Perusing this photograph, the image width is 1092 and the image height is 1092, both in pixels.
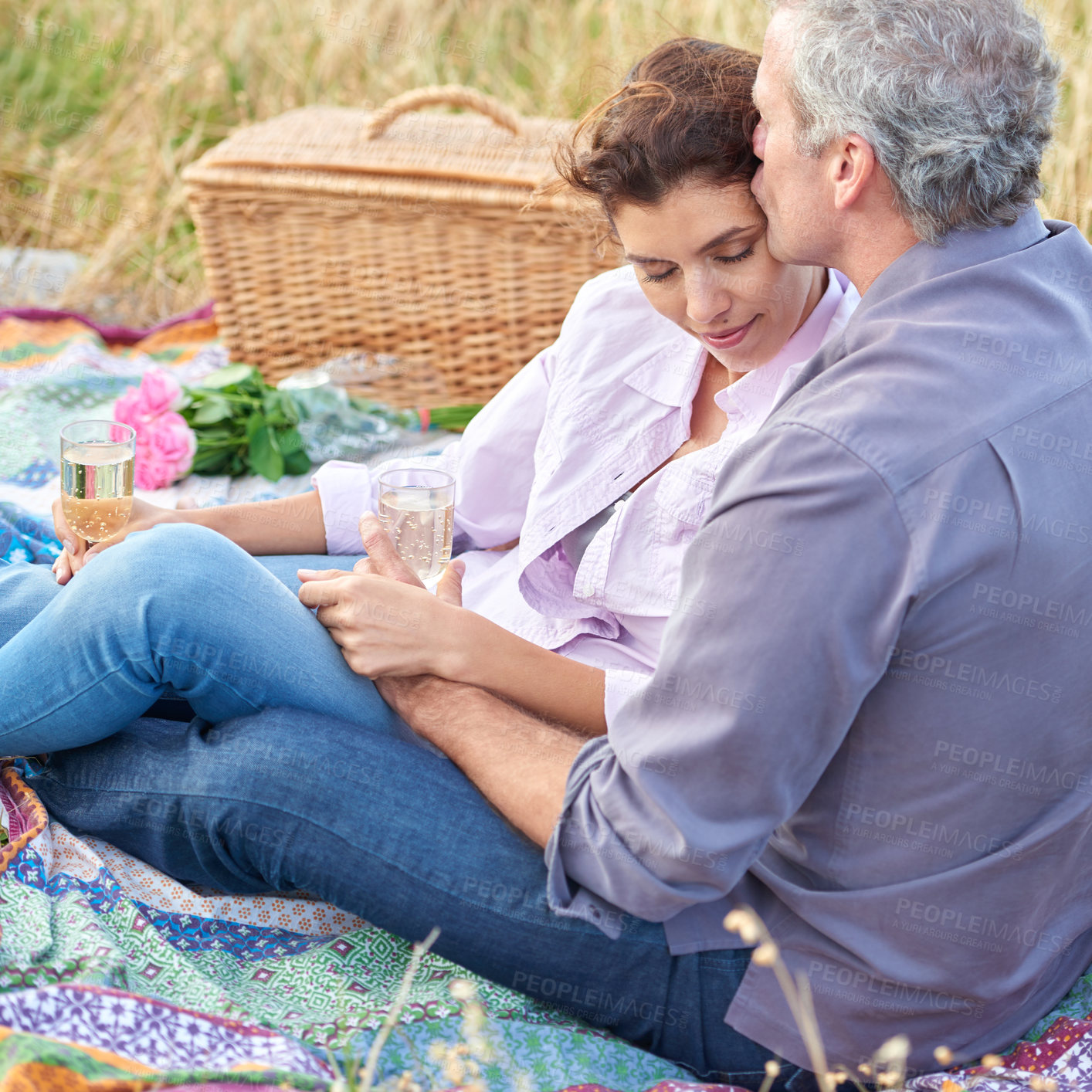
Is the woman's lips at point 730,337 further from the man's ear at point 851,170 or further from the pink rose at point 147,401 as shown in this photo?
the pink rose at point 147,401

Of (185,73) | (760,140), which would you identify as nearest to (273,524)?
(760,140)

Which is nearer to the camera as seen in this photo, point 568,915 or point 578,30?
point 568,915

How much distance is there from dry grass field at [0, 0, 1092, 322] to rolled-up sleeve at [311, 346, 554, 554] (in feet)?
10.8

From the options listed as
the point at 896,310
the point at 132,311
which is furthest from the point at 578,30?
the point at 896,310

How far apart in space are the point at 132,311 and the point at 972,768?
14.8 ft

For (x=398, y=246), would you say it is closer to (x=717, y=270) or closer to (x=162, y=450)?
(x=162, y=450)

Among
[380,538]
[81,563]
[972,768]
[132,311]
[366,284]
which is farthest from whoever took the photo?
[132,311]

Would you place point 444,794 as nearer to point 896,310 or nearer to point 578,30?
point 896,310

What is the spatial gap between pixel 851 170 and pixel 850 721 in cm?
69

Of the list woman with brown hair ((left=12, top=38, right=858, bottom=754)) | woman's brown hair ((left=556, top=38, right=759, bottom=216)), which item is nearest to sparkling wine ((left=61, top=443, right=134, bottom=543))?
woman with brown hair ((left=12, top=38, right=858, bottom=754))

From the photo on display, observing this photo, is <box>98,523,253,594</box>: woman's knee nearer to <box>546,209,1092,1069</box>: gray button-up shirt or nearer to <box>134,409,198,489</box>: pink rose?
<box>546,209,1092,1069</box>: gray button-up shirt

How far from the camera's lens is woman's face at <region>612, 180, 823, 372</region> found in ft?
6.10

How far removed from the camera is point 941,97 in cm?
147

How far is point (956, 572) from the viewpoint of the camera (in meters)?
1.32
